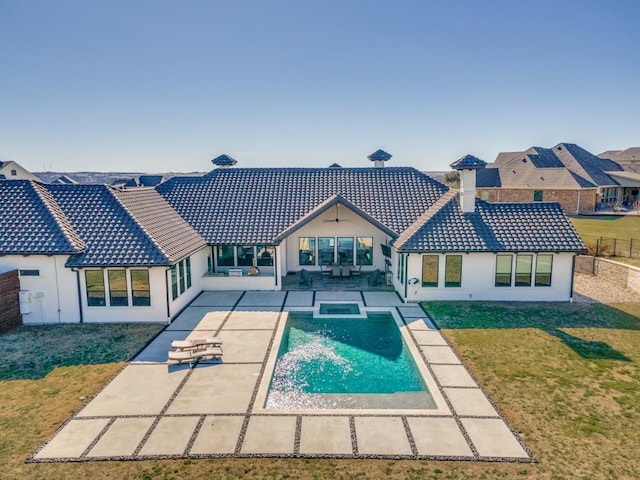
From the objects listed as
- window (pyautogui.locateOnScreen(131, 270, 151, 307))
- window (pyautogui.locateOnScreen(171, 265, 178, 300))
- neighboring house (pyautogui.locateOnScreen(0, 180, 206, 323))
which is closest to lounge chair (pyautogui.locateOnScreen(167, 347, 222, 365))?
neighboring house (pyautogui.locateOnScreen(0, 180, 206, 323))

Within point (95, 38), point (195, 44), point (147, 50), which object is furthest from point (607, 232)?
point (95, 38)

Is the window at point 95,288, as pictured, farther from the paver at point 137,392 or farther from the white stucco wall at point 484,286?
the white stucco wall at point 484,286

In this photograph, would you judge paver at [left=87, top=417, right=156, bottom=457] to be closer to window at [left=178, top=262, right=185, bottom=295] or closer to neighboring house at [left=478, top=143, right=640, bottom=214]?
window at [left=178, top=262, right=185, bottom=295]

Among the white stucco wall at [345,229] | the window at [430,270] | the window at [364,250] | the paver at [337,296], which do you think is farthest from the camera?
the window at [364,250]

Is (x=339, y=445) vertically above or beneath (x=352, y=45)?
beneath

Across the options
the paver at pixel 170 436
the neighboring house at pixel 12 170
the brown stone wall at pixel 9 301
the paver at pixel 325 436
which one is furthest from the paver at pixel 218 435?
the neighboring house at pixel 12 170

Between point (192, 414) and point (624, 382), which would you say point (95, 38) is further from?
point (624, 382)
